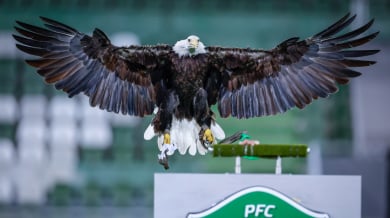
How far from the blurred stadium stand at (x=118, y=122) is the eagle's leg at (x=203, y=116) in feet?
21.6

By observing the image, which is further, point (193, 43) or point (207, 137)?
point (207, 137)

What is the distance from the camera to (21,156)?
14695mm

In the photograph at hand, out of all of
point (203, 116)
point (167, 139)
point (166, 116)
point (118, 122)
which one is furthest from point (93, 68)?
point (118, 122)

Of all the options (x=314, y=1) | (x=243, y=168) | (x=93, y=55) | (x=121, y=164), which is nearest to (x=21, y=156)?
(x=121, y=164)

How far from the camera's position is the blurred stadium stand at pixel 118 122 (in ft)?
47.5

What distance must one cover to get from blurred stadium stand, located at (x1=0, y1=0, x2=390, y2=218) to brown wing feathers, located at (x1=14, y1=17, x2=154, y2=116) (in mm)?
6523

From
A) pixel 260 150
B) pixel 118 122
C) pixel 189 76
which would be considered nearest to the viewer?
pixel 260 150

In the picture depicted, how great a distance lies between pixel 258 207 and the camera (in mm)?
6371

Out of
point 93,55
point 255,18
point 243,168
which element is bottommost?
point 243,168

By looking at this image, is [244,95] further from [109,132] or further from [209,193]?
[109,132]

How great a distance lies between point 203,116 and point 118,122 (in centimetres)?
753

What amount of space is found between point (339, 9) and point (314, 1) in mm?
513

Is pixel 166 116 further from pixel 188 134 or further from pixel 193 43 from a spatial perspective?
pixel 193 43

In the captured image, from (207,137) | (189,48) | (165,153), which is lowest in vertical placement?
(165,153)
